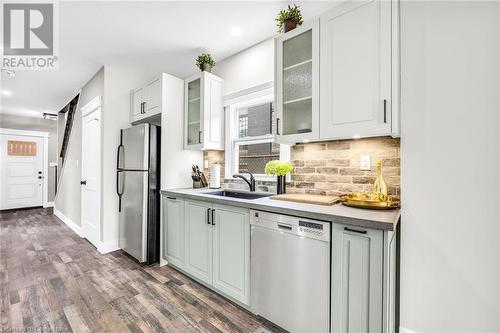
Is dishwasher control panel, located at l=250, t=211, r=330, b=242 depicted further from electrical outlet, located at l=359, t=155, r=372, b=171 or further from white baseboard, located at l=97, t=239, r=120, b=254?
white baseboard, located at l=97, t=239, r=120, b=254

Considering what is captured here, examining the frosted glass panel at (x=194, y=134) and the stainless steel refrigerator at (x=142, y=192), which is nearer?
the stainless steel refrigerator at (x=142, y=192)

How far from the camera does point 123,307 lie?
1957mm

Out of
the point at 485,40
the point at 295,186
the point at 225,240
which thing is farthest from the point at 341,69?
the point at 225,240

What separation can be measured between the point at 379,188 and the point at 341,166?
405mm

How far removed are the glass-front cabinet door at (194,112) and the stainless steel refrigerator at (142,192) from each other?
411mm

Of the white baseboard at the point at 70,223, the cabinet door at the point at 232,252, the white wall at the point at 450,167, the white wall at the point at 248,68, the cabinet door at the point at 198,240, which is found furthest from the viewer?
the white baseboard at the point at 70,223

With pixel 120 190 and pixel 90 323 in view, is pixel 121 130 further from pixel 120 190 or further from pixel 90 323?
pixel 90 323

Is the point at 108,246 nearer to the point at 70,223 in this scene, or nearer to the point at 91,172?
the point at 91,172

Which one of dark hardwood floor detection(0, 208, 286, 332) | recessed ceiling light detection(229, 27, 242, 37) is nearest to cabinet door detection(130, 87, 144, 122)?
recessed ceiling light detection(229, 27, 242, 37)

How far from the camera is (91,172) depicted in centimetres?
362

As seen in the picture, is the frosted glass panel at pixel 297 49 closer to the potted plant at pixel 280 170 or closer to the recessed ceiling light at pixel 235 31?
Answer: the recessed ceiling light at pixel 235 31

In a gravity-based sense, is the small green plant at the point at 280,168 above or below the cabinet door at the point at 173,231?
above

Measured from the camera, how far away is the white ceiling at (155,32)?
212cm

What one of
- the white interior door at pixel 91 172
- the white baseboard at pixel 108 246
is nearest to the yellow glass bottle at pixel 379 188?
the white baseboard at pixel 108 246
